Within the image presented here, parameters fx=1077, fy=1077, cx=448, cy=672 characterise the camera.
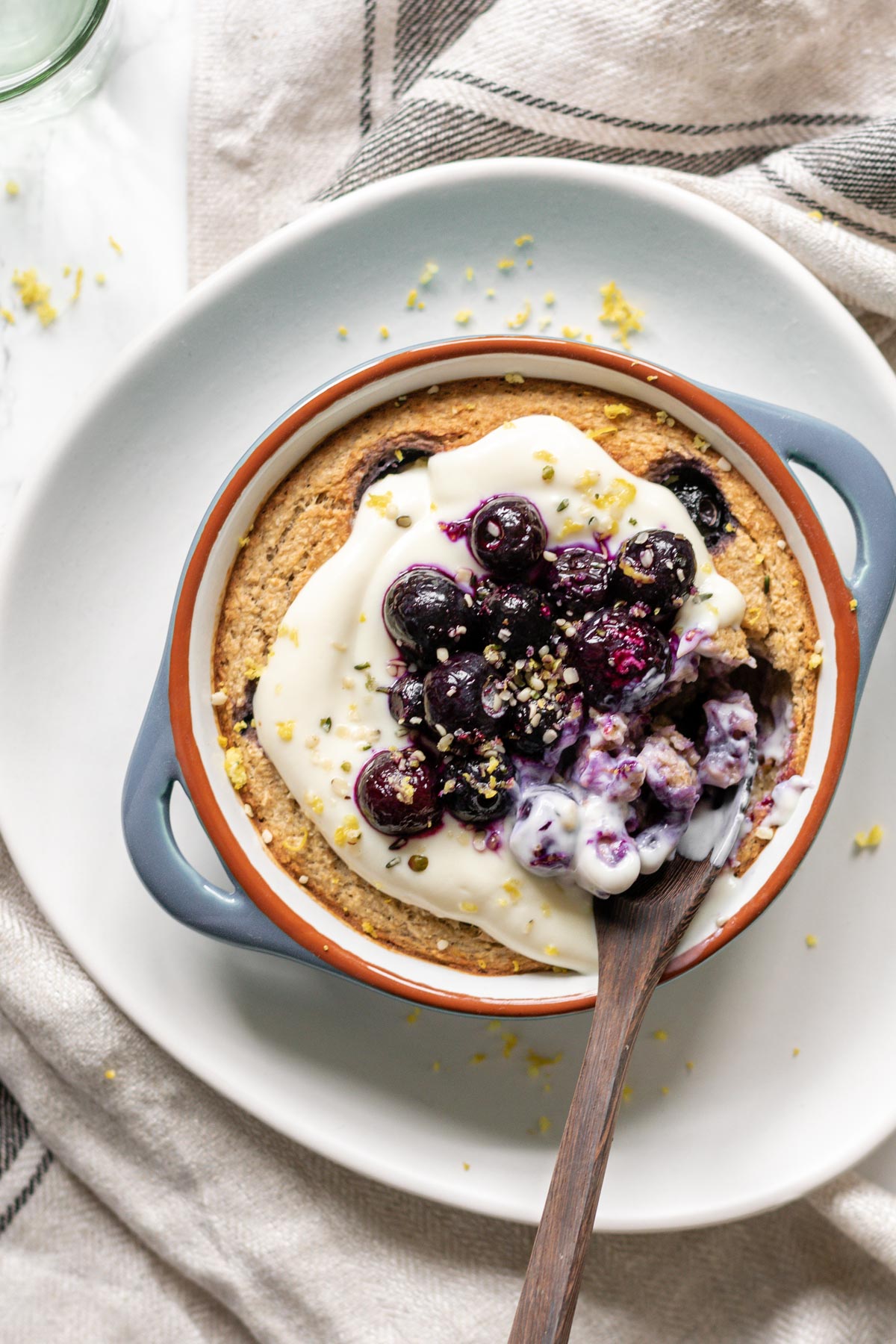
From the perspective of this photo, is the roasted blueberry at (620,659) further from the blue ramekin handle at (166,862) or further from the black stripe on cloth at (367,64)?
the black stripe on cloth at (367,64)

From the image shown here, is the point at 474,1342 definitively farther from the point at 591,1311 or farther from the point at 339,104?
the point at 339,104

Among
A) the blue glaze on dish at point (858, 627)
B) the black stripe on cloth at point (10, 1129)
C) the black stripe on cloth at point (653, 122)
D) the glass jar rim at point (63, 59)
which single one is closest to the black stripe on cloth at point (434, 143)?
the black stripe on cloth at point (653, 122)

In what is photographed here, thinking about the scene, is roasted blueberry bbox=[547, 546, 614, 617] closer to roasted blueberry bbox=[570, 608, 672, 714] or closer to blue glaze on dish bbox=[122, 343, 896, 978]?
roasted blueberry bbox=[570, 608, 672, 714]

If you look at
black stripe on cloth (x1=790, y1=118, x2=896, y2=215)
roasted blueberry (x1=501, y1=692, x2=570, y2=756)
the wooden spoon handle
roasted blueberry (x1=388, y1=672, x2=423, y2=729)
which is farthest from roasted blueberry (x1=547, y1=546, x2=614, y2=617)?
black stripe on cloth (x1=790, y1=118, x2=896, y2=215)

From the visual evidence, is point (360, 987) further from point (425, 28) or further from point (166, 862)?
point (425, 28)

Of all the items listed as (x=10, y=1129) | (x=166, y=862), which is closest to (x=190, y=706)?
(x=166, y=862)
